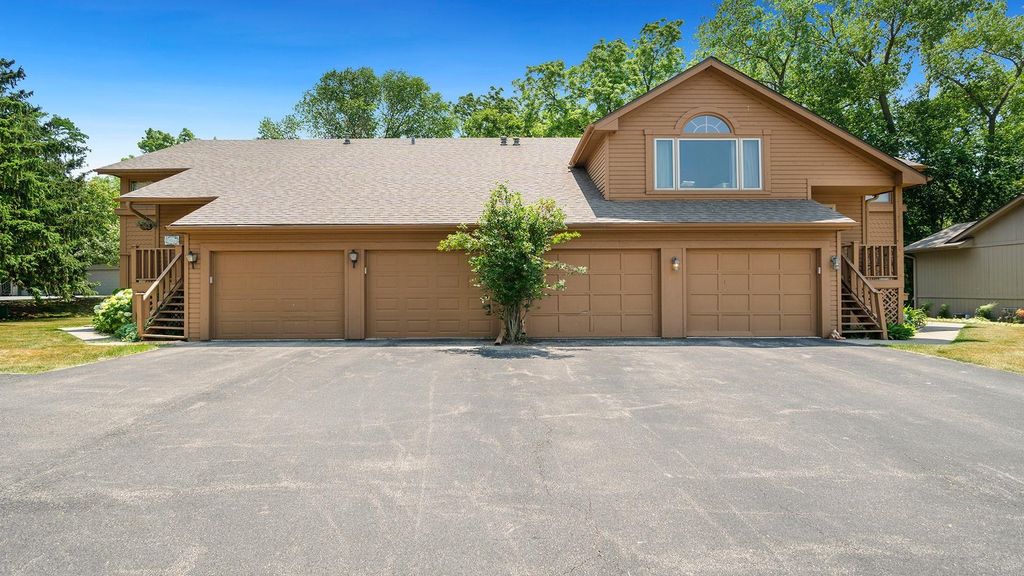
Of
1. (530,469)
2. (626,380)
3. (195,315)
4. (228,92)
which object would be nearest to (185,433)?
(530,469)

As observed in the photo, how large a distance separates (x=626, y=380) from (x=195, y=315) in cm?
993

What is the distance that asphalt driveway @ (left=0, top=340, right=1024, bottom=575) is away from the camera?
2781mm

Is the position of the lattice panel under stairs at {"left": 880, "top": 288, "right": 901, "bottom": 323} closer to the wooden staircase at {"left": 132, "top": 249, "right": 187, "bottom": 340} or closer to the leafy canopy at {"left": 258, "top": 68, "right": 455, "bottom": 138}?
the wooden staircase at {"left": 132, "top": 249, "right": 187, "bottom": 340}

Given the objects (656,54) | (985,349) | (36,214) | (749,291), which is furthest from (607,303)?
(36,214)

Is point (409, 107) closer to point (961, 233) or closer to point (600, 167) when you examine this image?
point (600, 167)

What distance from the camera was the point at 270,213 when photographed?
11938 mm

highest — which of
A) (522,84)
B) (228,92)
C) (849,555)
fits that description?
(522,84)

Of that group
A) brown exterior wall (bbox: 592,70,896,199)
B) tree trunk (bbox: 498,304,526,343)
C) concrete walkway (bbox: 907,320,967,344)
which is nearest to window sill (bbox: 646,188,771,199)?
brown exterior wall (bbox: 592,70,896,199)

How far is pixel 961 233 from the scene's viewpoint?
747 inches

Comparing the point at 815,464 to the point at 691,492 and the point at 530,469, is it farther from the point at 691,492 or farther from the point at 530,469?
the point at 530,469

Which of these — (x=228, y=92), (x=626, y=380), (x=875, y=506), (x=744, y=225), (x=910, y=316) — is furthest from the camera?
(x=228, y=92)

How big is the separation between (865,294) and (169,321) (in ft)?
54.2

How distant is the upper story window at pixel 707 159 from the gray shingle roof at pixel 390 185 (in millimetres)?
558

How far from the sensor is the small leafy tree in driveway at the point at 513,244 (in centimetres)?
1019
